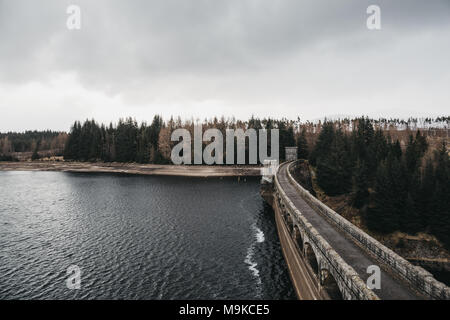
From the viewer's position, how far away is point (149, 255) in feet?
124

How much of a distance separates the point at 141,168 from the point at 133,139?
3284 centimetres

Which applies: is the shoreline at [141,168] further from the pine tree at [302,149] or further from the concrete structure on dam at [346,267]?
the concrete structure on dam at [346,267]

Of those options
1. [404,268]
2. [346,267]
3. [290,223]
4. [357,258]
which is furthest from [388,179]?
[346,267]

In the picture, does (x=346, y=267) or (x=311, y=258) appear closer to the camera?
(x=346, y=267)

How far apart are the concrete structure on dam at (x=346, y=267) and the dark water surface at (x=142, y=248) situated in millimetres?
4117

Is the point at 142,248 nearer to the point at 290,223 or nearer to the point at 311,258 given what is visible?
the point at 290,223

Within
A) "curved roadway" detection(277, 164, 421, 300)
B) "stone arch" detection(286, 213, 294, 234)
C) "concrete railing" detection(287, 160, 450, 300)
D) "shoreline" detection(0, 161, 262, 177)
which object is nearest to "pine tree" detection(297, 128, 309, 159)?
"shoreline" detection(0, 161, 262, 177)

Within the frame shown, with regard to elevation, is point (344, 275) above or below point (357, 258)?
above

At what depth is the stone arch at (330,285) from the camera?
2110 cm

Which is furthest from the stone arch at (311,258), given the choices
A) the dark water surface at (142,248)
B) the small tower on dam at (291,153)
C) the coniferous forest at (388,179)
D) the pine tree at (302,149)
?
the pine tree at (302,149)

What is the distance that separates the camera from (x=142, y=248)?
132 ft

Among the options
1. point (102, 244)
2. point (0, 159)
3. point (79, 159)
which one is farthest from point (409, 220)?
point (0, 159)

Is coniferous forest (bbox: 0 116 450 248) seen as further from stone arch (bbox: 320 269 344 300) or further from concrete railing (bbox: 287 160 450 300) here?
stone arch (bbox: 320 269 344 300)
